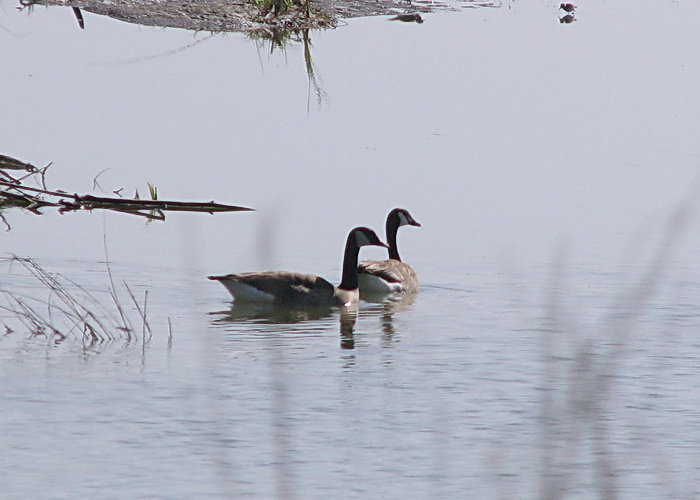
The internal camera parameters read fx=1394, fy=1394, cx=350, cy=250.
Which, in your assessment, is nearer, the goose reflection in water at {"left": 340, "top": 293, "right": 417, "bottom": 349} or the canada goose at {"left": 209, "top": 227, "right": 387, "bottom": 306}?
the goose reflection in water at {"left": 340, "top": 293, "right": 417, "bottom": 349}

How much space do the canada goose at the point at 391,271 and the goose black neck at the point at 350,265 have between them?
38 cm

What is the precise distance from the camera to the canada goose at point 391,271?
1341 cm

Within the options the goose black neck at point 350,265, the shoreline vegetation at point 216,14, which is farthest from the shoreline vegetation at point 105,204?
the shoreline vegetation at point 216,14

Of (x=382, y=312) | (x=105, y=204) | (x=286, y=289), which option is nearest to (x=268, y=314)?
(x=286, y=289)

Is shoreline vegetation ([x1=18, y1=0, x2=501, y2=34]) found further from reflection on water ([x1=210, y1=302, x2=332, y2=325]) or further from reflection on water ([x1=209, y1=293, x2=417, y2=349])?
reflection on water ([x1=210, y1=302, x2=332, y2=325])

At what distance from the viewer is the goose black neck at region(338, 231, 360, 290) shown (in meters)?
13.3

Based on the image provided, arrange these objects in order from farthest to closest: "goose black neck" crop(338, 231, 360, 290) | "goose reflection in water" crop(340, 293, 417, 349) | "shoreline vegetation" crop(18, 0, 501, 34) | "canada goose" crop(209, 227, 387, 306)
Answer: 1. "shoreline vegetation" crop(18, 0, 501, 34)
2. "goose black neck" crop(338, 231, 360, 290)
3. "canada goose" crop(209, 227, 387, 306)
4. "goose reflection in water" crop(340, 293, 417, 349)

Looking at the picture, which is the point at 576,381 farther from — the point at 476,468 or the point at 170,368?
the point at 170,368

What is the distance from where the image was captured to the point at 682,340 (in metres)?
10.8

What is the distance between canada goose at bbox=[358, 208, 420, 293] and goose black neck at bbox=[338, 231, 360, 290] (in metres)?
0.38

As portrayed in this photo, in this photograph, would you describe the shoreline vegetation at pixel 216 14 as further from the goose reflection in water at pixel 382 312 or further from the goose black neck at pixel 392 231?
the goose reflection in water at pixel 382 312

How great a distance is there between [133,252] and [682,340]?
5345 mm

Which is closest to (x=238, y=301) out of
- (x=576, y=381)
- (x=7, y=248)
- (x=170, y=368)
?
(x=7, y=248)

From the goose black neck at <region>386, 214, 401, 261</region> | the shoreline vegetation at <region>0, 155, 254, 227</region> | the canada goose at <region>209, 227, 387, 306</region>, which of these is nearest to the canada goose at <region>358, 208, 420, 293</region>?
the goose black neck at <region>386, 214, 401, 261</region>
